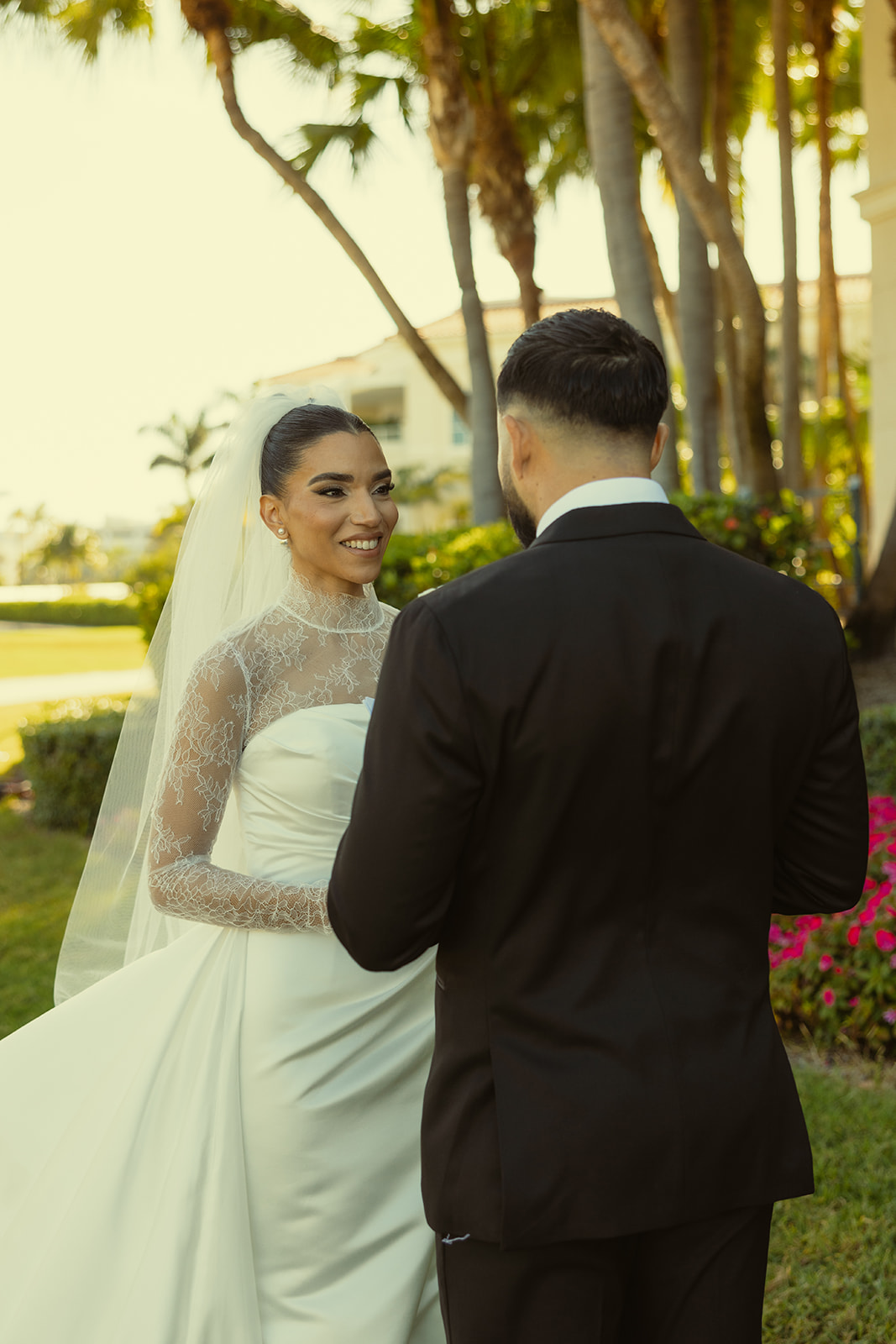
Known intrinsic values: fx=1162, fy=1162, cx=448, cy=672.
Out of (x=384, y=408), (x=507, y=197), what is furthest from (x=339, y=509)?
(x=384, y=408)

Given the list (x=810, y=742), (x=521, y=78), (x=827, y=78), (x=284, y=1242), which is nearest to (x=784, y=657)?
(x=810, y=742)

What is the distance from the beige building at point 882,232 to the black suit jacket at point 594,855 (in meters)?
9.72

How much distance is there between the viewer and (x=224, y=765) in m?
2.52

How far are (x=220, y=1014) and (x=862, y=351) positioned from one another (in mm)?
30613

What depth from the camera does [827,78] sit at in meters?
15.1

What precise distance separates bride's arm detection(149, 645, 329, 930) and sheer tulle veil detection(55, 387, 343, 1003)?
0.38 meters

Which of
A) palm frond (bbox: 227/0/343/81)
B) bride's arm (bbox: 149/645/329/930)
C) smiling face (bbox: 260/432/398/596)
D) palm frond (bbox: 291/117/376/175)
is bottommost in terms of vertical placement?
bride's arm (bbox: 149/645/329/930)

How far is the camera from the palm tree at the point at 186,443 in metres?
57.8

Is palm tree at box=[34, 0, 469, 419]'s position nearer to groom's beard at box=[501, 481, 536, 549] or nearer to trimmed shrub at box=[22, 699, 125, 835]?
trimmed shrub at box=[22, 699, 125, 835]

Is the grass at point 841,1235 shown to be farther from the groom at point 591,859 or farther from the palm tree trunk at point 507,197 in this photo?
the palm tree trunk at point 507,197

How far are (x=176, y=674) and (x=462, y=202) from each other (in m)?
10.6

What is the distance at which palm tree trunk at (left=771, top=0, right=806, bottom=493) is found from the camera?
12188 millimetres

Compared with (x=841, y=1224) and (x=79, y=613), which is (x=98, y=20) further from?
(x=79, y=613)

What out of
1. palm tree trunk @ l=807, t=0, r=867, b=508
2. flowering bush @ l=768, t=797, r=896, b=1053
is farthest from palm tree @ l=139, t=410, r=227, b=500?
flowering bush @ l=768, t=797, r=896, b=1053
